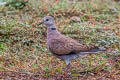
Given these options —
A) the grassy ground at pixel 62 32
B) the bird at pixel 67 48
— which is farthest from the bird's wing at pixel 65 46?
the grassy ground at pixel 62 32

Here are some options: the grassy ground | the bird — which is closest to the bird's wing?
the bird

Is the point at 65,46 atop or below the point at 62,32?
atop

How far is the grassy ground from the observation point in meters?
5.68

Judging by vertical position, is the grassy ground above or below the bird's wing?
below

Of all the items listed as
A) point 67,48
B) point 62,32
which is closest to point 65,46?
point 67,48

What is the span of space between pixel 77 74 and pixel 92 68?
0.35 m

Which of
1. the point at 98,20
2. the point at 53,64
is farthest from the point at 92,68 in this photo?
the point at 98,20

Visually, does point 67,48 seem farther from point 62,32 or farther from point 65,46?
point 62,32

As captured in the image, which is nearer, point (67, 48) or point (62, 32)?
point (67, 48)

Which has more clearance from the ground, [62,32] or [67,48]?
[67,48]

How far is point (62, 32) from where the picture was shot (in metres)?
7.61

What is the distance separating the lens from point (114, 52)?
22.3 ft

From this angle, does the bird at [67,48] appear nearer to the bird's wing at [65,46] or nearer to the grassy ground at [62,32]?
the bird's wing at [65,46]

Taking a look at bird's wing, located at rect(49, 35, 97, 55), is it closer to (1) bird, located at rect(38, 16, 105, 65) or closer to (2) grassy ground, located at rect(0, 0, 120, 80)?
(1) bird, located at rect(38, 16, 105, 65)
